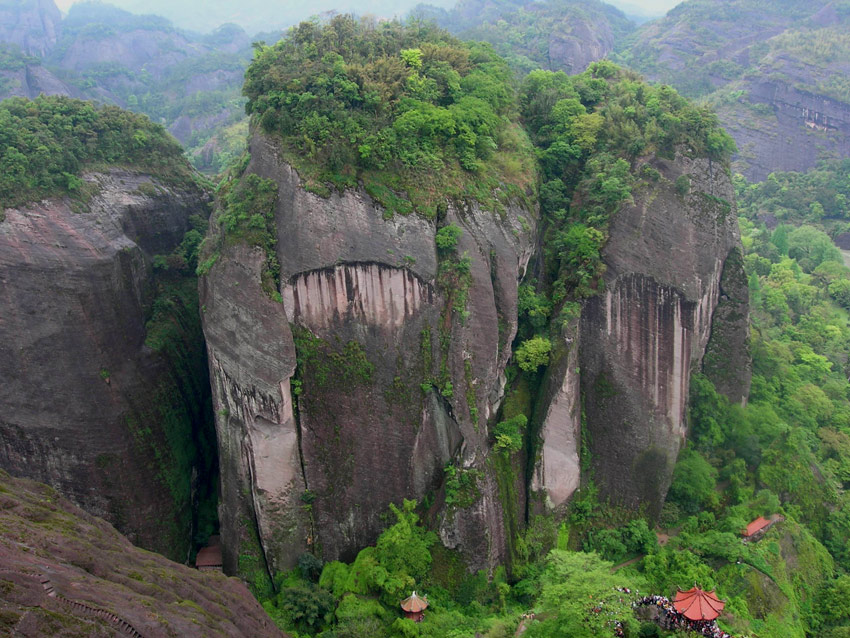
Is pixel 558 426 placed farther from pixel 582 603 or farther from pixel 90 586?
pixel 90 586

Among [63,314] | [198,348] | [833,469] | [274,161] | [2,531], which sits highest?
[274,161]

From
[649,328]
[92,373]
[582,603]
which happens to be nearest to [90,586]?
[92,373]

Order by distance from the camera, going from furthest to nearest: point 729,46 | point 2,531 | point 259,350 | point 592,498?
1. point 729,46
2. point 592,498
3. point 259,350
4. point 2,531

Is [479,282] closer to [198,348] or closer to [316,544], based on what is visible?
[316,544]

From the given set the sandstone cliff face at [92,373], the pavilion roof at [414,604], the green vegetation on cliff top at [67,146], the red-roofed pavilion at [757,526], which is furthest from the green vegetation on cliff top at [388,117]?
the red-roofed pavilion at [757,526]

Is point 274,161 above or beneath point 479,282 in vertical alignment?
above

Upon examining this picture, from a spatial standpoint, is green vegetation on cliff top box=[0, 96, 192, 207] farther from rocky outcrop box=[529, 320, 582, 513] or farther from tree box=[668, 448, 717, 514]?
tree box=[668, 448, 717, 514]

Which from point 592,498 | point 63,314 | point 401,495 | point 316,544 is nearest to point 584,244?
point 592,498
